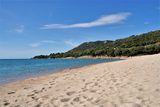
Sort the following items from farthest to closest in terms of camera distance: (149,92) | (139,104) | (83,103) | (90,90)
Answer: (90,90)
(149,92)
(83,103)
(139,104)

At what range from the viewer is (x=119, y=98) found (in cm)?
669

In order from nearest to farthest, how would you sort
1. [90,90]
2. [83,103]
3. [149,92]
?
1. [83,103]
2. [149,92]
3. [90,90]

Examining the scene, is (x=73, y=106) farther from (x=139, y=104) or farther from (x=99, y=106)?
(x=139, y=104)

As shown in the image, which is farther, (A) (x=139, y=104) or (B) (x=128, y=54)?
(B) (x=128, y=54)

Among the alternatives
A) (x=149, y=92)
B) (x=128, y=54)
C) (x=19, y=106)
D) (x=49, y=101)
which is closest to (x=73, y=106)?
(x=49, y=101)

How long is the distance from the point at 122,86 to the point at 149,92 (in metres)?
1.40

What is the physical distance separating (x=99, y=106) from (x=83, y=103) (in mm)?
581

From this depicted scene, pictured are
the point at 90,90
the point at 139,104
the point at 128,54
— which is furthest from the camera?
the point at 128,54

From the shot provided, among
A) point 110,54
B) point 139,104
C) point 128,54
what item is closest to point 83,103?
point 139,104

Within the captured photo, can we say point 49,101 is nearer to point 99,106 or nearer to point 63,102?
point 63,102

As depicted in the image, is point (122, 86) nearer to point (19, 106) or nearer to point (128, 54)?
point (19, 106)

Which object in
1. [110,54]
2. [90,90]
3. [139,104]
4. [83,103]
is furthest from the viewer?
[110,54]

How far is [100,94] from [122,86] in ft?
4.24

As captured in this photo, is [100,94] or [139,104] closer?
[139,104]
